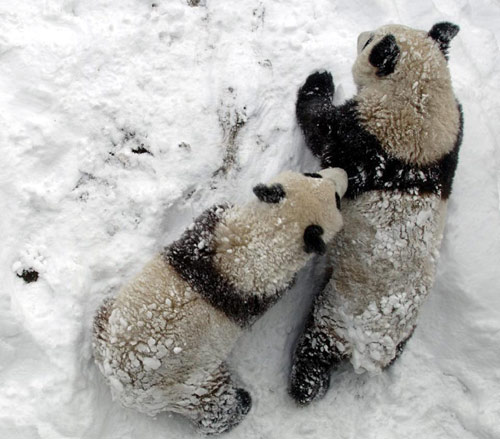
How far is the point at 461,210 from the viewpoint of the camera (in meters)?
5.23

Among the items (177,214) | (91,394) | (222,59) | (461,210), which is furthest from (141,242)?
(461,210)

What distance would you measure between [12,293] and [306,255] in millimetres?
2497

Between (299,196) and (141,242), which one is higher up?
(299,196)

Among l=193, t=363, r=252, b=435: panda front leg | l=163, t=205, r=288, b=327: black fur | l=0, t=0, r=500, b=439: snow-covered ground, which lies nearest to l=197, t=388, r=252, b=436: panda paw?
l=193, t=363, r=252, b=435: panda front leg

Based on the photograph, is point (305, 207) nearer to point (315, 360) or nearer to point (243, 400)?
point (315, 360)

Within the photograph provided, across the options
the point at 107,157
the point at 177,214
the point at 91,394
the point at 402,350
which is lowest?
the point at 91,394

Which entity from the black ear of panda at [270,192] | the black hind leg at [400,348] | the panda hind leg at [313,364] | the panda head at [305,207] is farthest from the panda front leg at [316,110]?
the black hind leg at [400,348]

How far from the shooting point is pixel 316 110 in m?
4.91

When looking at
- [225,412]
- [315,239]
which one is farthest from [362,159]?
[225,412]

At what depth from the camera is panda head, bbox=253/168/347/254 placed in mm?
4270

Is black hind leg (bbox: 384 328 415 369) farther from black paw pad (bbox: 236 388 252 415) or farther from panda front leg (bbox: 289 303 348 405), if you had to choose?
black paw pad (bbox: 236 388 252 415)

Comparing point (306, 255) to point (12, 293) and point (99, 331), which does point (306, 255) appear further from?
point (12, 293)

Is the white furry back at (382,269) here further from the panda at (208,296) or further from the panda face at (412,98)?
the panda face at (412,98)

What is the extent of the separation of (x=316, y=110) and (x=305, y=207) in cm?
110
